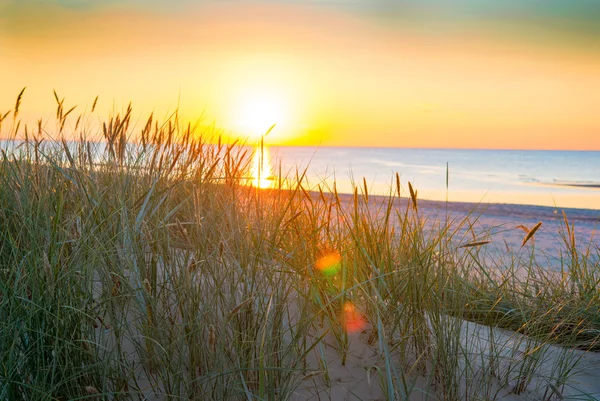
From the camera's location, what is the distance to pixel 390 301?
207cm

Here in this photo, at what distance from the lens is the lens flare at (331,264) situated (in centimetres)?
217

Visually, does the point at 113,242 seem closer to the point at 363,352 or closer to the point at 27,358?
the point at 27,358

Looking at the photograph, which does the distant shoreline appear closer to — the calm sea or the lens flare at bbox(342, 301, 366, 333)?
the calm sea

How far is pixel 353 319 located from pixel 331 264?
0.25m

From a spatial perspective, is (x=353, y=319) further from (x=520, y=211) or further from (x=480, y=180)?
(x=480, y=180)

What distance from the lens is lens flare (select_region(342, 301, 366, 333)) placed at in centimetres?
218

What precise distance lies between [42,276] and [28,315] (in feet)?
0.46

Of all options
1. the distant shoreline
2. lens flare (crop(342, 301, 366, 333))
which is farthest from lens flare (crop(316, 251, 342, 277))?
the distant shoreline

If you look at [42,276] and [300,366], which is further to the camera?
[300,366]

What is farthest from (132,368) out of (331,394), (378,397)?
(378,397)

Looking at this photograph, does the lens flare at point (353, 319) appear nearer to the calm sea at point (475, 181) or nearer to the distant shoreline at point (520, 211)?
the calm sea at point (475, 181)

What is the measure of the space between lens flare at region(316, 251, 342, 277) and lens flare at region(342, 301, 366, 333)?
0.49 feet

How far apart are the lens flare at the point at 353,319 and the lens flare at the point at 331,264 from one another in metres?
0.15

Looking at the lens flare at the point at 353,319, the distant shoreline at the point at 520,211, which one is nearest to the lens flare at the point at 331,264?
the lens flare at the point at 353,319
